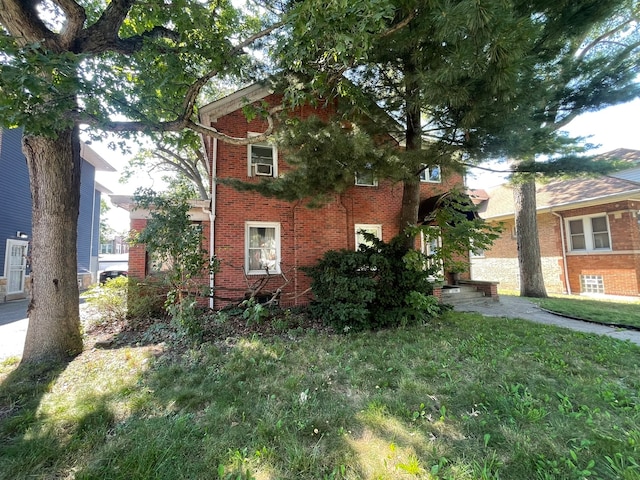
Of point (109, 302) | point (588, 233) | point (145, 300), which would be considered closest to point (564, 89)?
point (588, 233)

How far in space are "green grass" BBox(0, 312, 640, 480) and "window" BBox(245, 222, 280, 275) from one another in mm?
3750

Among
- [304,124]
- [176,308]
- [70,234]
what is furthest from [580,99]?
[70,234]

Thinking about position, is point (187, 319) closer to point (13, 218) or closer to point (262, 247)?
point (262, 247)

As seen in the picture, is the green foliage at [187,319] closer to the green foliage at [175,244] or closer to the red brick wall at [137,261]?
the green foliage at [175,244]

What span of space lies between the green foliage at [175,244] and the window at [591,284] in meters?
15.2

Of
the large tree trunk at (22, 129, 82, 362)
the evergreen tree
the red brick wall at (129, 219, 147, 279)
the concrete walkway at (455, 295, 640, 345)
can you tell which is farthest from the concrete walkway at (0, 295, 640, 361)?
the evergreen tree

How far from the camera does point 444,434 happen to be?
8.54ft

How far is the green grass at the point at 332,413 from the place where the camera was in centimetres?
224

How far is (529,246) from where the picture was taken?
1119 centimetres

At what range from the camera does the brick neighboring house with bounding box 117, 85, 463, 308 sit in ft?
26.5

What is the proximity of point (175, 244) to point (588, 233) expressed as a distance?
15796 millimetres

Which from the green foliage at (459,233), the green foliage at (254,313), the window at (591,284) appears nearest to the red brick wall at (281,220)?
the green foliage at (254,313)

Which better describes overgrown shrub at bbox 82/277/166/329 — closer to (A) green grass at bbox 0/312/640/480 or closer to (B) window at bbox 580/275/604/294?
(A) green grass at bbox 0/312/640/480

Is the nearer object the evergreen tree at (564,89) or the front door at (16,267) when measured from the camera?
the evergreen tree at (564,89)
